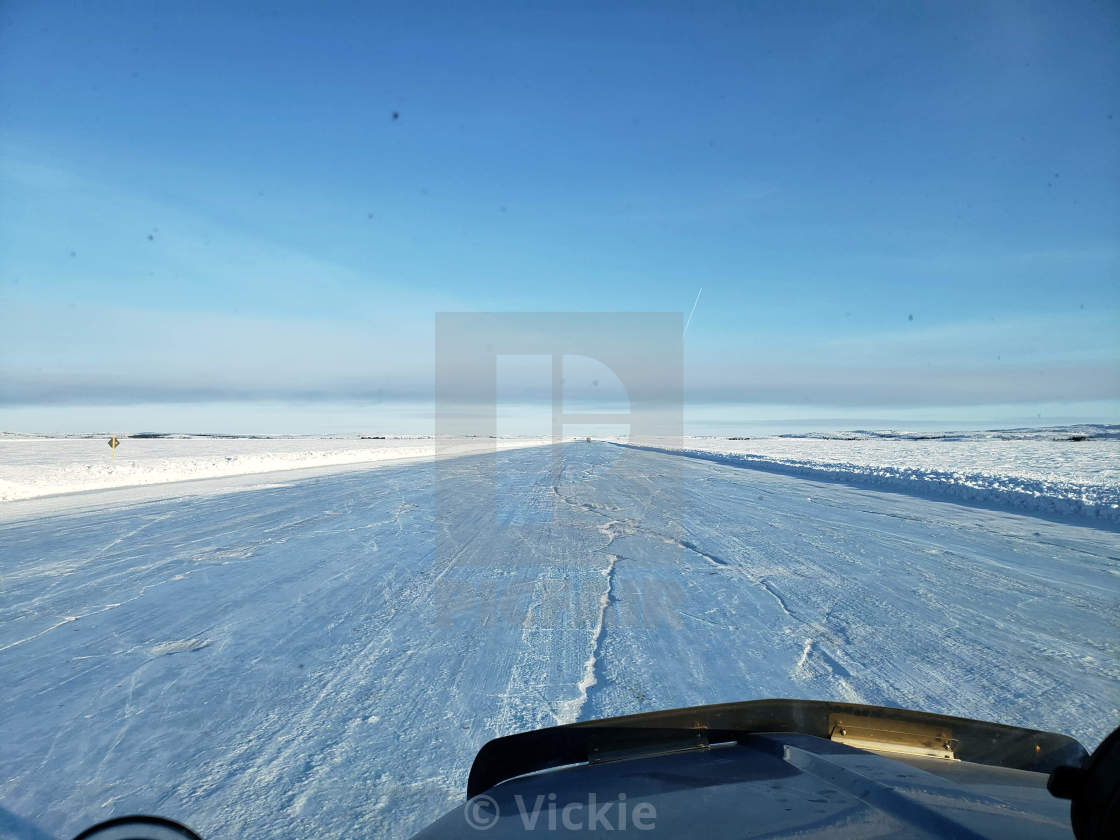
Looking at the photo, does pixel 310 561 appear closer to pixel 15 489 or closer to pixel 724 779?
pixel 724 779

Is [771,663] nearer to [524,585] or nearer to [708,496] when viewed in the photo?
[524,585]

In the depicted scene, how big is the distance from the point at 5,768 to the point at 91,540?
7043 millimetres

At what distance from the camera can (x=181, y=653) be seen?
13.5 ft

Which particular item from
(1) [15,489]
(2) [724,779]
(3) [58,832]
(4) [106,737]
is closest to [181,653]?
(4) [106,737]

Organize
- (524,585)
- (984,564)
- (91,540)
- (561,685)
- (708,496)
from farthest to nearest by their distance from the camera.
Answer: (708,496) → (91,540) → (984,564) → (524,585) → (561,685)

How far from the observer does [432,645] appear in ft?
14.0

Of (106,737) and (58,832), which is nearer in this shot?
(58,832)

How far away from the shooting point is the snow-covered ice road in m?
2.67

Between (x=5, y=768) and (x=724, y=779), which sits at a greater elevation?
(x=724, y=779)

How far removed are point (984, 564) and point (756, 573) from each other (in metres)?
2.93

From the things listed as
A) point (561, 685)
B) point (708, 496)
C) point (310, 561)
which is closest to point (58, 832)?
point (561, 685)

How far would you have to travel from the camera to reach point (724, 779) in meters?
1.89

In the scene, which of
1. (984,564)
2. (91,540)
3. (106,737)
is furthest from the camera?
(91,540)

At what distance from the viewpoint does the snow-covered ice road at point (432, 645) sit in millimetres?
2668
